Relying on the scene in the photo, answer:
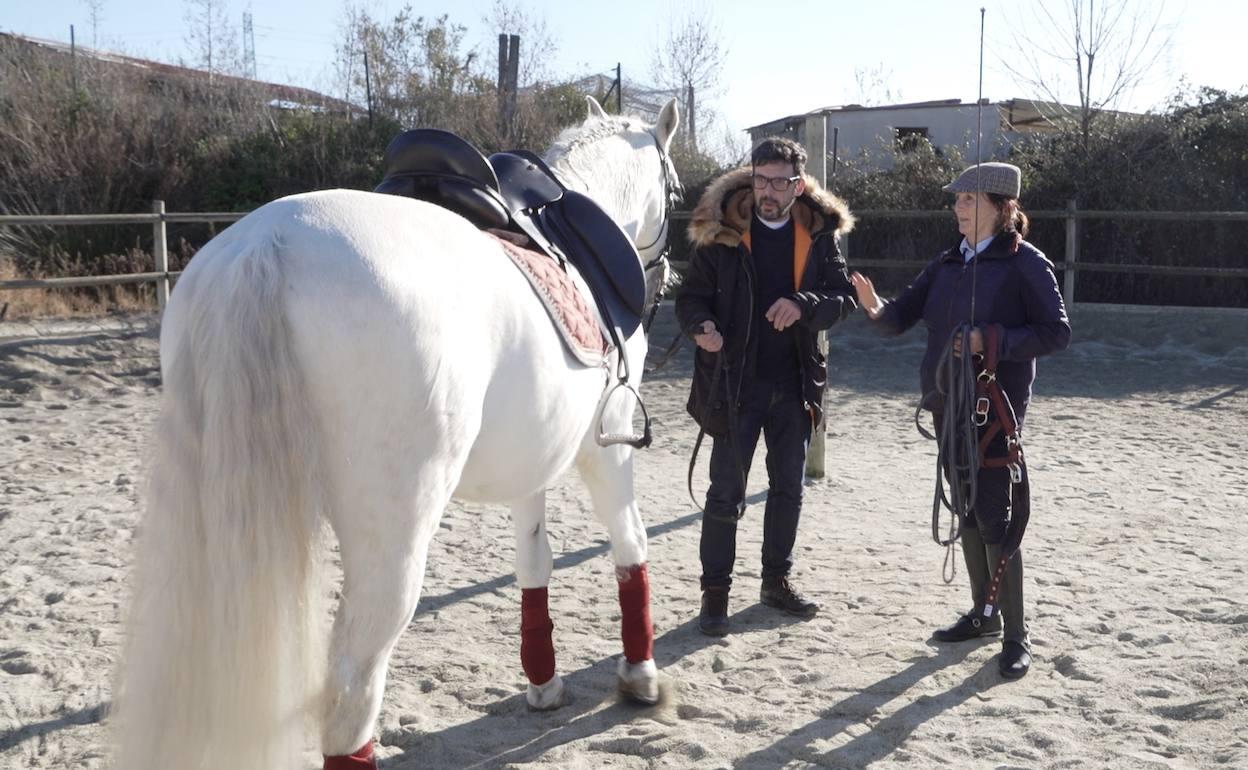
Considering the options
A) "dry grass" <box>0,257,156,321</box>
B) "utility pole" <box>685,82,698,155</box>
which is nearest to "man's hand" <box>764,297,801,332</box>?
"dry grass" <box>0,257,156,321</box>

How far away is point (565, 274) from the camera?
270 cm

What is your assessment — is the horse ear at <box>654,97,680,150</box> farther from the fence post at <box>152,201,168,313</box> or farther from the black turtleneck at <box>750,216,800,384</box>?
the fence post at <box>152,201,168,313</box>

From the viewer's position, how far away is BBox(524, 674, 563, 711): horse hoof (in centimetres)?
316

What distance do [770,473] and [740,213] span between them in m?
1.00

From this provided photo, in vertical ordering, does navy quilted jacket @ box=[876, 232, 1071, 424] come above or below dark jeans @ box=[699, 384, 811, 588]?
above

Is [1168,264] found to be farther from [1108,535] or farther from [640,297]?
[640,297]

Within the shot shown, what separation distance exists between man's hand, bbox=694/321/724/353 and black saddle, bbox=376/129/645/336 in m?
0.53

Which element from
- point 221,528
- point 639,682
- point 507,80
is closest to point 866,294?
point 639,682

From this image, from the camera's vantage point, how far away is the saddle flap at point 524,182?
2887 millimetres

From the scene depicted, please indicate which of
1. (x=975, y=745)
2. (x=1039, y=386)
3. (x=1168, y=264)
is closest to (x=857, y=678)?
(x=975, y=745)

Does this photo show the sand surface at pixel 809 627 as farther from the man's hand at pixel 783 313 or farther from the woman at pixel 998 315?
the man's hand at pixel 783 313

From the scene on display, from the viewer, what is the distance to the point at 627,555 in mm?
3279

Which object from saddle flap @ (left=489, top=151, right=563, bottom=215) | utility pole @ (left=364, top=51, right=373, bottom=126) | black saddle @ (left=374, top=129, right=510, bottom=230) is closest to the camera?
black saddle @ (left=374, top=129, right=510, bottom=230)

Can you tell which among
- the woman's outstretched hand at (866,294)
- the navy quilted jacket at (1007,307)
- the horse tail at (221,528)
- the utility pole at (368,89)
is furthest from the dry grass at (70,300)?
the horse tail at (221,528)
